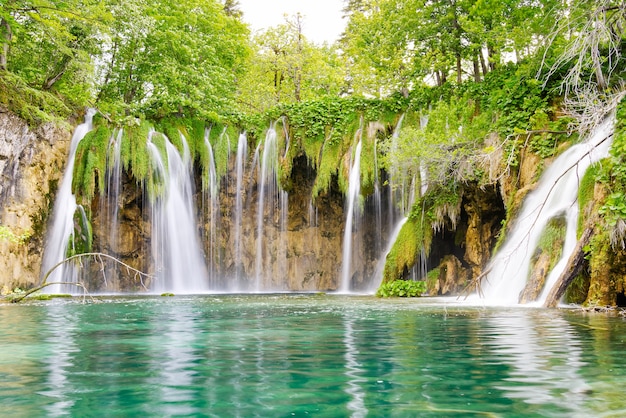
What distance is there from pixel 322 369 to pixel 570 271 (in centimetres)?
764

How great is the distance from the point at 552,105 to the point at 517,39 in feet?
9.08

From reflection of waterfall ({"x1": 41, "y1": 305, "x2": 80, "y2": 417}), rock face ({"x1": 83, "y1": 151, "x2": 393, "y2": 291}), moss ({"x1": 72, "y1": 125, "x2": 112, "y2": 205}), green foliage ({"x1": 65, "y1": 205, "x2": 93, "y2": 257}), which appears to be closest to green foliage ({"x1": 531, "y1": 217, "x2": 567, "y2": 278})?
reflection of waterfall ({"x1": 41, "y1": 305, "x2": 80, "y2": 417})

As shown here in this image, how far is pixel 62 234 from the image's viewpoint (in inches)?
870

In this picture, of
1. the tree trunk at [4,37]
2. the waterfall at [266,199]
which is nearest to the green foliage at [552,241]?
the waterfall at [266,199]

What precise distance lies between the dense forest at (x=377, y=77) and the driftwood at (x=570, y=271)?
0.26m

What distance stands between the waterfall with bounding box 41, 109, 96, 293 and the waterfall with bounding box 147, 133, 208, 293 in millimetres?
3056

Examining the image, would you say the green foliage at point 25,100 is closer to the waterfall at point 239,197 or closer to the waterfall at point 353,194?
the waterfall at point 239,197

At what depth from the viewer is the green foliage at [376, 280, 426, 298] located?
17.9 m

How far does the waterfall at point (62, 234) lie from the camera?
71.1 feet

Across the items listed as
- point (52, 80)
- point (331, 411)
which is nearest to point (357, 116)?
point (52, 80)

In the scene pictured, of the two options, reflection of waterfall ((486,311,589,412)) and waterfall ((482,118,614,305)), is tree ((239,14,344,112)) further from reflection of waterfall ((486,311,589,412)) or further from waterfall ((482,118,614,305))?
reflection of waterfall ((486,311,589,412))

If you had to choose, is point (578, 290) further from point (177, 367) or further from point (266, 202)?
point (266, 202)

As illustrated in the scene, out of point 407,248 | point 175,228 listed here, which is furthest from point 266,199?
point 407,248

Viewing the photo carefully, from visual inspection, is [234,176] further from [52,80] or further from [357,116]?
[52,80]
